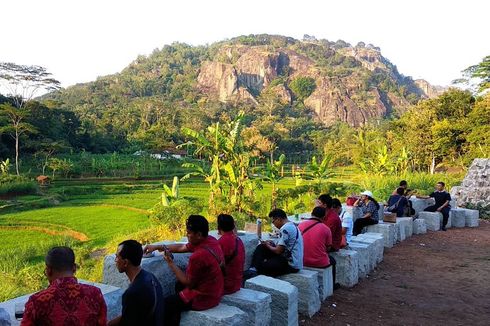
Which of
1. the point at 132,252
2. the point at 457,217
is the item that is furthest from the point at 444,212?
the point at 132,252

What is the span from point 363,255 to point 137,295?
15.0 feet

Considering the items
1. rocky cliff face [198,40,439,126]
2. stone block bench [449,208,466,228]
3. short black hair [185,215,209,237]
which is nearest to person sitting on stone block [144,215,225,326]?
short black hair [185,215,209,237]

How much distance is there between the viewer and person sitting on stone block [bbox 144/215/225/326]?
3.63 meters

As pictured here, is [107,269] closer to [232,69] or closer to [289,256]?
[289,256]

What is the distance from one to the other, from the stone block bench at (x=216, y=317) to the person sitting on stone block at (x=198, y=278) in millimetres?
48

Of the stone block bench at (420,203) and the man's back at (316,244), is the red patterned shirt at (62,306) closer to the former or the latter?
the man's back at (316,244)

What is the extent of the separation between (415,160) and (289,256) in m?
24.3

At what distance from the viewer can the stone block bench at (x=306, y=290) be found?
16.3 ft

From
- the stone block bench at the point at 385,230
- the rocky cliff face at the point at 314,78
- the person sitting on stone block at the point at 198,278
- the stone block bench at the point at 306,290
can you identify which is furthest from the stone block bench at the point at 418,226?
the rocky cliff face at the point at 314,78

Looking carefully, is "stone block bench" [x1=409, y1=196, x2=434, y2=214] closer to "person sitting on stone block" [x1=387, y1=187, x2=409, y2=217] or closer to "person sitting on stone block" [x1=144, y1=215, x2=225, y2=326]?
"person sitting on stone block" [x1=387, y1=187, x2=409, y2=217]

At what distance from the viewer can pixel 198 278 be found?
12.0 feet

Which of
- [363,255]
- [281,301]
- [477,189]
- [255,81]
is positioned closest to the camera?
[281,301]

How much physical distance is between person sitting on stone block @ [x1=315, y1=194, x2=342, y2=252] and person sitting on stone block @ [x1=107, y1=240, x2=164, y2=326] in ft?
11.4

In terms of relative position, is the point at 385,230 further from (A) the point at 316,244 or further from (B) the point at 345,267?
(A) the point at 316,244
